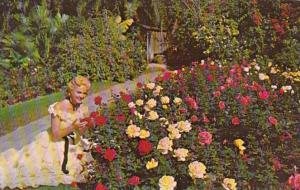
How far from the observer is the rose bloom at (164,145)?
1635mm

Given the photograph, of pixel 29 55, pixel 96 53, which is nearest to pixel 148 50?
pixel 96 53

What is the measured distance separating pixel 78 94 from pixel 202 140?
41 cm

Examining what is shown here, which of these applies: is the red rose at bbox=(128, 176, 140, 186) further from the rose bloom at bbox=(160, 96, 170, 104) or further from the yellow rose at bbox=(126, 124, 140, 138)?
the rose bloom at bbox=(160, 96, 170, 104)

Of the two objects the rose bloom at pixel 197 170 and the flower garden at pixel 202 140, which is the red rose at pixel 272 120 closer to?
the flower garden at pixel 202 140

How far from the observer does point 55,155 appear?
1891mm

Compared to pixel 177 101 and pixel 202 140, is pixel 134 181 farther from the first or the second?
pixel 177 101

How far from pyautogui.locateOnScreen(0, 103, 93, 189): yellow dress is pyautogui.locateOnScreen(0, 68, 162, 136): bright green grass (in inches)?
4.5

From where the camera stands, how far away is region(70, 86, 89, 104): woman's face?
Answer: 1791 mm

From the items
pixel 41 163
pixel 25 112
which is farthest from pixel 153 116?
pixel 25 112

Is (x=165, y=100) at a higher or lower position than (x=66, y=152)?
higher

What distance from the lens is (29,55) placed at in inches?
82.3

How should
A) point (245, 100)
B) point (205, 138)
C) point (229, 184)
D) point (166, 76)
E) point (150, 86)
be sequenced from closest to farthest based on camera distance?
point (229, 184) → point (205, 138) → point (245, 100) → point (150, 86) → point (166, 76)

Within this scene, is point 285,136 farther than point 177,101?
No

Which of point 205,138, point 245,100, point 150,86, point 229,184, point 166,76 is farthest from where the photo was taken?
point 166,76
